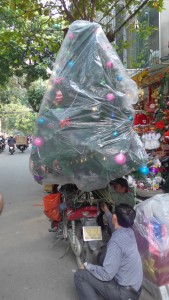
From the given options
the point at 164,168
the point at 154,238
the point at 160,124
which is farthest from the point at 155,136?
the point at 154,238

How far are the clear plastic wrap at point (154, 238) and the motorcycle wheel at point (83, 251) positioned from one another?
593 millimetres

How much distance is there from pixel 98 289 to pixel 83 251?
100 cm

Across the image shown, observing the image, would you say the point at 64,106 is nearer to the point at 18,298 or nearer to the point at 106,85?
the point at 106,85

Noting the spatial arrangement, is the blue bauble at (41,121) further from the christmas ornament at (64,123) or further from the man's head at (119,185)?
the man's head at (119,185)

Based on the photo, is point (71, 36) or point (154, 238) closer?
point (154, 238)

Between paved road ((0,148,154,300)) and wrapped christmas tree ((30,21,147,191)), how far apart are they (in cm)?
105

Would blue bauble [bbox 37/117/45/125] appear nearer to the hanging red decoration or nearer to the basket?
the basket

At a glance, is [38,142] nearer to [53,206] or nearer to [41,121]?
[41,121]

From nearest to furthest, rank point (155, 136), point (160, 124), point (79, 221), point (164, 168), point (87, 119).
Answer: point (87, 119), point (79, 221), point (164, 168), point (155, 136), point (160, 124)

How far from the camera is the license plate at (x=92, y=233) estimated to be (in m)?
3.52

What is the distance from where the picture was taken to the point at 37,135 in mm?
3525

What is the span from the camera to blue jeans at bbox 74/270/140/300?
2637 mm

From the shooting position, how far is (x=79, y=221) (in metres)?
3.94

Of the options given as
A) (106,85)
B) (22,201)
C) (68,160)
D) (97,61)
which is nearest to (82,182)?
A: (68,160)
